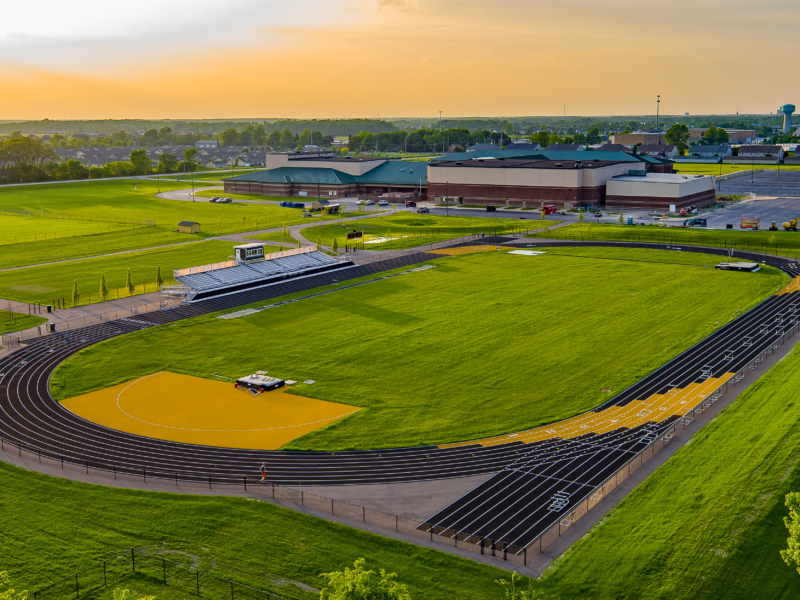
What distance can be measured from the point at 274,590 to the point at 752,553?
738 inches

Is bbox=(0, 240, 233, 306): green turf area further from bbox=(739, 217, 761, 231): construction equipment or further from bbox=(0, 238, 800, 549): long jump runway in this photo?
bbox=(739, 217, 761, 231): construction equipment

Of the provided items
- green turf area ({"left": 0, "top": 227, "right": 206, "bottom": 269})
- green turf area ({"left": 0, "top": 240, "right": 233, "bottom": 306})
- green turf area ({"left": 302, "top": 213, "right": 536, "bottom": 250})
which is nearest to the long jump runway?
green turf area ({"left": 0, "top": 240, "right": 233, "bottom": 306})

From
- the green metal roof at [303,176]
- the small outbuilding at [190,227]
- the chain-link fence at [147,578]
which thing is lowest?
the chain-link fence at [147,578]

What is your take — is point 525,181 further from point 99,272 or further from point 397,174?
point 99,272

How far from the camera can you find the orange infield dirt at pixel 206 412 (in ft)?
142

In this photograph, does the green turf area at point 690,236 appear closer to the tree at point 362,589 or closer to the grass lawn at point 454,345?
the grass lawn at point 454,345

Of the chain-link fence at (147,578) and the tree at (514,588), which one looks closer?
the tree at (514,588)

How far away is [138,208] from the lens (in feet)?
506

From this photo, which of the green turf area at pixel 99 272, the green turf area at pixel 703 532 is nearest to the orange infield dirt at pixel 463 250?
the green turf area at pixel 99 272

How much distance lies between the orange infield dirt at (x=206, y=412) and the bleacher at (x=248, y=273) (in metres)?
25.5

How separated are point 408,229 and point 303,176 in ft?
196

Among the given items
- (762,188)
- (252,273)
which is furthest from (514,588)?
(762,188)

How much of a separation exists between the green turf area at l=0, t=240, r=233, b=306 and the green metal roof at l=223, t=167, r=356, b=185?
6599 cm

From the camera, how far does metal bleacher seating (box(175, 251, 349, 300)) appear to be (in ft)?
254
